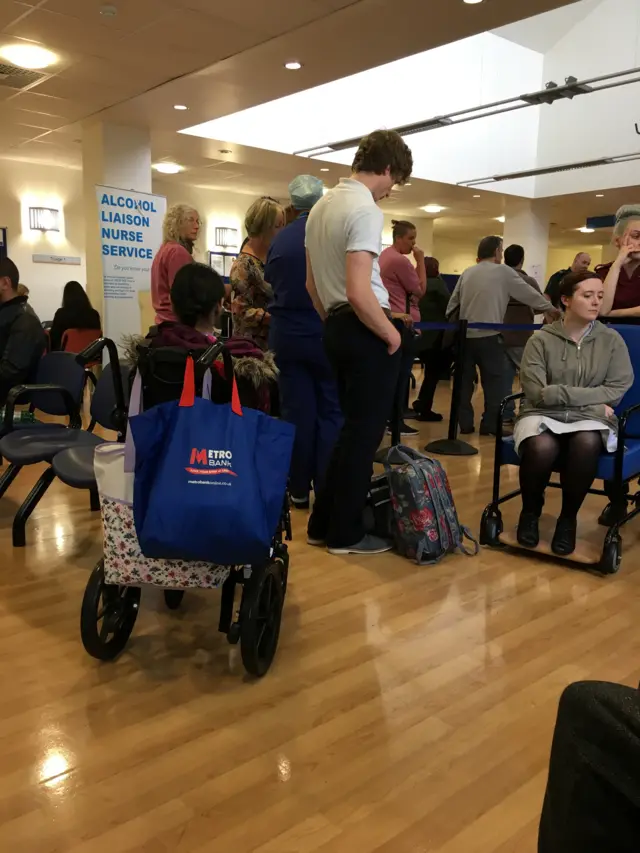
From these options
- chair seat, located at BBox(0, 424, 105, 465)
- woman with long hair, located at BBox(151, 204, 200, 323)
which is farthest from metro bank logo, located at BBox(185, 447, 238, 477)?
woman with long hair, located at BBox(151, 204, 200, 323)

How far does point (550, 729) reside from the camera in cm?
183

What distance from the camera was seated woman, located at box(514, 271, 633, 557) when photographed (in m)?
2.89

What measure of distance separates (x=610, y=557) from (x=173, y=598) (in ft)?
5.64

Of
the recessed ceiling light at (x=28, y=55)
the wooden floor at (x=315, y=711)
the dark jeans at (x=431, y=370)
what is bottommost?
the wooden floor at (x=315, y=711)

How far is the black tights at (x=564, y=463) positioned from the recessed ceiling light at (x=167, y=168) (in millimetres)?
7704

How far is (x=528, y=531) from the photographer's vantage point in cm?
305

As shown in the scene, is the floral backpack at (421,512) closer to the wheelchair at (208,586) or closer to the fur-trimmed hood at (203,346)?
the wheelchair at (208,586)

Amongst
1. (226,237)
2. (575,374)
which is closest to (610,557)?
(575,374)

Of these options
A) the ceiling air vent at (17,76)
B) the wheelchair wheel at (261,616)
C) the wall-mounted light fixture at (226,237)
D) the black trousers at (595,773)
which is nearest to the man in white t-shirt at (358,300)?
the wheelchair wheel at (261,616)

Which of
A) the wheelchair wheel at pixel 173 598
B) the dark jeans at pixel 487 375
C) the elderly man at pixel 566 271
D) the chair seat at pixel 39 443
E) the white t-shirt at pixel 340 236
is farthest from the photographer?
the elderly man at pixel 566 271

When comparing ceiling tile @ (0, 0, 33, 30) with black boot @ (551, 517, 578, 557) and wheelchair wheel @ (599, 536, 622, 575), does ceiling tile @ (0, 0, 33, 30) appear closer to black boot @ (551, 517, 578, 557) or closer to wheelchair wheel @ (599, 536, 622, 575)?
black boot @ (551, 517, 578, 557)

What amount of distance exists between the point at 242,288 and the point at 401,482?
1410mm

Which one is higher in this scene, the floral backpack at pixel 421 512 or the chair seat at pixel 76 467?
the chair seat at pixel 76 467

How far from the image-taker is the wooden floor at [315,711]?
4.87ft
